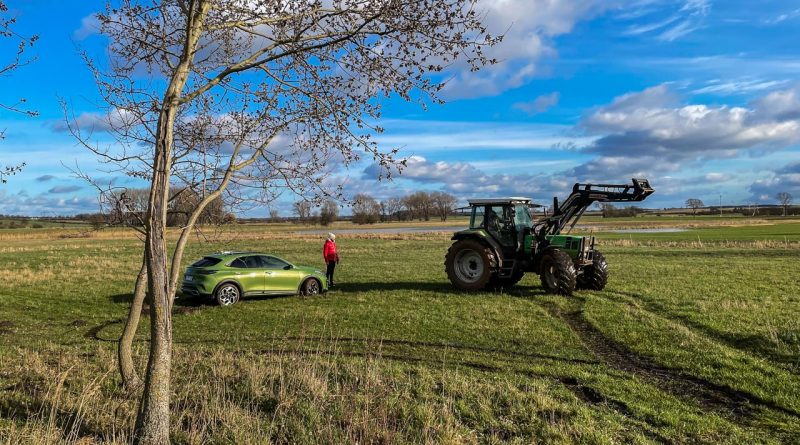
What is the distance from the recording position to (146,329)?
12.2 metres

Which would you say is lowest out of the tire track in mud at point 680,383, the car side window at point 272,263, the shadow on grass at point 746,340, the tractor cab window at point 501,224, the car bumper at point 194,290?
the tire track in mud at point 680,383

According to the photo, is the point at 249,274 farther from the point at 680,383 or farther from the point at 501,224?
the point at 680,383

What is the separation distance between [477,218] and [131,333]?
512 inches

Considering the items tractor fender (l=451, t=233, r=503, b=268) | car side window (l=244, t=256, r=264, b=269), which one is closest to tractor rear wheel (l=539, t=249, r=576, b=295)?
tractor fender (l=451, t=233, r=503, b=268)

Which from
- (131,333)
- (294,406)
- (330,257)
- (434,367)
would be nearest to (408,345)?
(434,367)

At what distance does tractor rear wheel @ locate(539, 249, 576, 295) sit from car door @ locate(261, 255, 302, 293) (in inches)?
288

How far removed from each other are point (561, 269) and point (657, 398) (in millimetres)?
8604

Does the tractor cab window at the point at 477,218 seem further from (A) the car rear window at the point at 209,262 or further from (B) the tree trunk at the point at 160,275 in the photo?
(B) the tree trunk at the point at 160,275

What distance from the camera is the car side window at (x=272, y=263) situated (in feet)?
55.3

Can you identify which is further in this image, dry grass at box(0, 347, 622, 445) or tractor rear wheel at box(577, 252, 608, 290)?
tractor rear wheel at box(577, 252, 608, 290)

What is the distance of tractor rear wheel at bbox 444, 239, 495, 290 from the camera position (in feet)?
54.7

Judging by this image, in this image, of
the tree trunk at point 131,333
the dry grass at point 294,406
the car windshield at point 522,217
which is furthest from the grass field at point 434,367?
the car windshield at point 522,217

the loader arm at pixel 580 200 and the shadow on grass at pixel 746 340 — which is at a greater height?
the loader arm at pixel 580 200

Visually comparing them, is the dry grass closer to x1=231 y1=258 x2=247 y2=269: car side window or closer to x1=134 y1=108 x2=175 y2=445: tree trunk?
x1=134 y1=108 x2=175 y2=445: tree trunk
